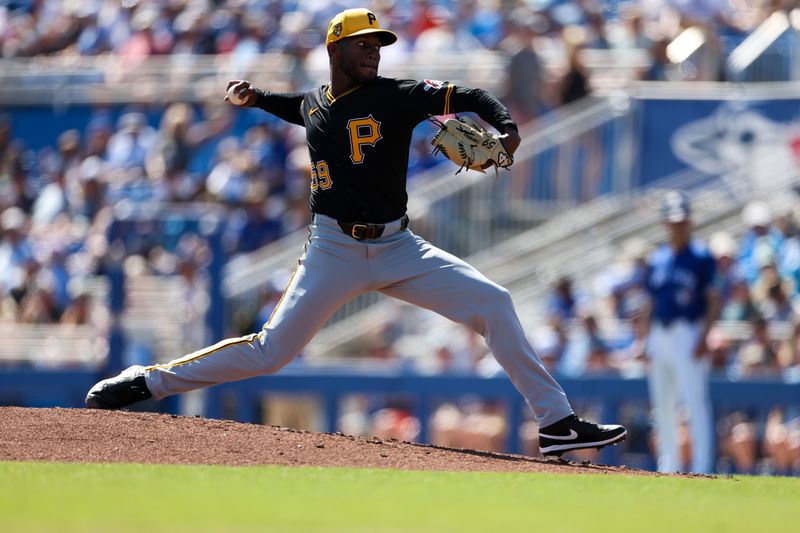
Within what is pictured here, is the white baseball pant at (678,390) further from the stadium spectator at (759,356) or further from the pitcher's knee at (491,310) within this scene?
the pitcher's knee at (491,310)

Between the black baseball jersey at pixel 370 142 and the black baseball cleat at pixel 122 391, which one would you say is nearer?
the black baseball jersey at pixel 370 142

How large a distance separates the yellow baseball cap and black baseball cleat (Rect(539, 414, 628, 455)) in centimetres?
222

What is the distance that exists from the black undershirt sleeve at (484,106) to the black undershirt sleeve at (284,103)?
105 centimetres

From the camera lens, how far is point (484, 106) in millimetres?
7309

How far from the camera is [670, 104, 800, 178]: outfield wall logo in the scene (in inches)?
594

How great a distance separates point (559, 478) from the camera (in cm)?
703

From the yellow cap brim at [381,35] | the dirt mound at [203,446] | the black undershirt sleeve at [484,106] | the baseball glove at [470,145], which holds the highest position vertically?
the yellow cap brim at [381,35]

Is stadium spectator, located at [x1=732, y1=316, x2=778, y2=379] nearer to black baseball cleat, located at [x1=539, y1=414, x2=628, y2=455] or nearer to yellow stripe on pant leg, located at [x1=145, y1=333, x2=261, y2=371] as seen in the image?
black baseball cleat, located at [x1=539, y1=414, x2=628, y2=455]

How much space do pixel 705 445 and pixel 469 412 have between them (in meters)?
2.44

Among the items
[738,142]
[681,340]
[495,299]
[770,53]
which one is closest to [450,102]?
[495,299]

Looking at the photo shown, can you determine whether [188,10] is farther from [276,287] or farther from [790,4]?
[790,4]

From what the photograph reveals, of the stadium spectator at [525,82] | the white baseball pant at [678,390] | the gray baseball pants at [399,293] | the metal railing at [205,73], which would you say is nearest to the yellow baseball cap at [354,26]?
the gray baseball pants at [399,293]

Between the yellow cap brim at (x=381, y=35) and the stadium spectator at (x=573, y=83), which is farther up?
the stadium spectator at (x=573, y=83)

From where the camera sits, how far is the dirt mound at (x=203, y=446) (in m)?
7.36
